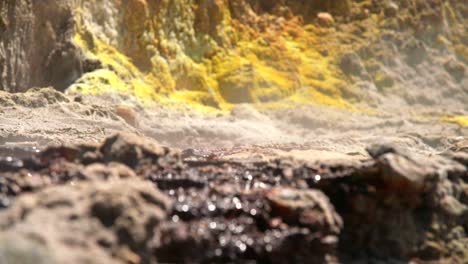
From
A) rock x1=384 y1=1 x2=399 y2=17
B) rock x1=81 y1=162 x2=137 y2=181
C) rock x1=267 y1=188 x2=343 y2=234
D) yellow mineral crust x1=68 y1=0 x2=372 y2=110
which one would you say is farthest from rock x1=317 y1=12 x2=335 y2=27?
rock x1=81 y1=162 x2=137 y2=181

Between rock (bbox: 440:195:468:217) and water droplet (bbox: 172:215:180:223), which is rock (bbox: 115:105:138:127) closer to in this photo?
rock (bbox: 440:195:468:217)

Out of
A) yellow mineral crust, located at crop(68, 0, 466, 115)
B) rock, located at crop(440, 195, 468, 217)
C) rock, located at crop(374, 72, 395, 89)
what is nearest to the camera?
rock, located at crop(440, 195, 468, 217)

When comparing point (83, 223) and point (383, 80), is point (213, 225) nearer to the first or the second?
point (83, 223)

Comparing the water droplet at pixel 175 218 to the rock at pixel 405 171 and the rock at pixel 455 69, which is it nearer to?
the rock at pixel 405 171

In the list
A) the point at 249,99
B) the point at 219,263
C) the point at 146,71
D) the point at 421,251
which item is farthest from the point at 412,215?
the point at 249,99

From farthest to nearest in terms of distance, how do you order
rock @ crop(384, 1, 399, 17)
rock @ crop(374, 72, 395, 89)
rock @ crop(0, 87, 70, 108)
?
rock @ crop(384, 1, 399, 17) → rock @ crop(374, 72, 395, 89) → rock @ crop(0, 87, 70, 108)

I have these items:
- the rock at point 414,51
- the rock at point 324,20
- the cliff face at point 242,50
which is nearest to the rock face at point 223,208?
the cliff face at point 242,50

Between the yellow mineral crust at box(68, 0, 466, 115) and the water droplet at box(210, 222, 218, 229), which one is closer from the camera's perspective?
the water droplet at box(210, 222, 218, 229)

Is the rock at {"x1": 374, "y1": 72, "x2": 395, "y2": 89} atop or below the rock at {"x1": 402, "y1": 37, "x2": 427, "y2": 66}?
below
